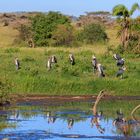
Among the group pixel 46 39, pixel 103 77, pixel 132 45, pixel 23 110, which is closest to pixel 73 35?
pixel 46 39

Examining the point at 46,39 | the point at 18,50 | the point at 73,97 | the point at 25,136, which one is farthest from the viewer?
the point at 46,39

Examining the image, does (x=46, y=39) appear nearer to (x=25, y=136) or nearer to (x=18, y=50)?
(x=18, y=50)

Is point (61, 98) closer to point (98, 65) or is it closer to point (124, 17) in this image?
point (98, 65)

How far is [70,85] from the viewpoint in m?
34.2

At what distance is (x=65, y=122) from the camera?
1006 inches

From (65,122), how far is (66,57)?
17636 mm

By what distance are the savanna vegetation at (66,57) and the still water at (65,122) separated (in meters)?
2.17

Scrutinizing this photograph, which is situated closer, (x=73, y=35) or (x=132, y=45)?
(x=132, y=45)

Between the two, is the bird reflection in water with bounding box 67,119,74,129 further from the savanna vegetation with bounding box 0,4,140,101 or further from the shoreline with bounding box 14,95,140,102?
the savanna vegetation with bounding box 0,4,140,101

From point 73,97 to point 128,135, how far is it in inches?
440

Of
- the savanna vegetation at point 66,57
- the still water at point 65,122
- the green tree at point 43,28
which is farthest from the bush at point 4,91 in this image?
the green tree at point 43,28

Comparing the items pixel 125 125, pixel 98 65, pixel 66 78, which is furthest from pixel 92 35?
pixel 125 125

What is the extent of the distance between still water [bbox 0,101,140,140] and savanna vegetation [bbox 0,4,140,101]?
7.10 feet

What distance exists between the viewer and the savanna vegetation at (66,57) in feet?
112
